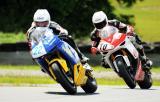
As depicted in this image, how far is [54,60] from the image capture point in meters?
13.5

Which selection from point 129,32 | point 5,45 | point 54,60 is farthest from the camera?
point 5,45

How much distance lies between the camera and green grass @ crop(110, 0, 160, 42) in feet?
205

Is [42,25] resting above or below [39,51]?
above

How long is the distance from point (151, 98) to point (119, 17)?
2306cm

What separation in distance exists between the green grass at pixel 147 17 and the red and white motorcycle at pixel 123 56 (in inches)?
1624

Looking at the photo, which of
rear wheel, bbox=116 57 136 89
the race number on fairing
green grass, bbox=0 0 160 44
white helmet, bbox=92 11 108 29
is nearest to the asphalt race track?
rear wheel, bbox=116 57 136 89

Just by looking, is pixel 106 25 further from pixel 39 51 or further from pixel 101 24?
pixel 39 51

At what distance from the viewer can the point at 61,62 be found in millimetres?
13523

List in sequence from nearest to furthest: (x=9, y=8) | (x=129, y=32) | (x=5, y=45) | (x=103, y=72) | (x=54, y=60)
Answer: (x=54, y=60) → (x=129, y=32) → (x=103, y=72) → (x=5, y=45) → (x=9, y=8)

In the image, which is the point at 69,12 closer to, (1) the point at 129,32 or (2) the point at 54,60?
(1) the point at 129,32

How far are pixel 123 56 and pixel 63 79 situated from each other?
8.89ft

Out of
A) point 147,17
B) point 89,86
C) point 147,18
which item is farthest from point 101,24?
point 147,17

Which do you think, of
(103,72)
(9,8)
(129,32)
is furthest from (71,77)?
(9,8)

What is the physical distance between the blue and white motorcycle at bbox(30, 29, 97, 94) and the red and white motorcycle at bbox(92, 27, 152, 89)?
124cm
